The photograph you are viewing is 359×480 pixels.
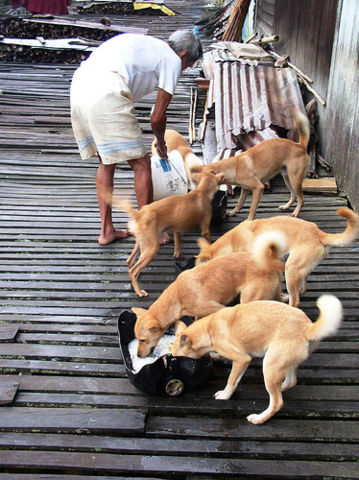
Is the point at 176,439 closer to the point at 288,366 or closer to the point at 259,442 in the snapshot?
the point at 259,442

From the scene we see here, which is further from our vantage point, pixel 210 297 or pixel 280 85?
pixel 280 85

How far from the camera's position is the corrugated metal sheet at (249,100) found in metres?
6.38

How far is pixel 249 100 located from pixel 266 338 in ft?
17.4

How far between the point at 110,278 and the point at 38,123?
564 cm

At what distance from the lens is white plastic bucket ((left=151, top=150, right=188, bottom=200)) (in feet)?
16.3

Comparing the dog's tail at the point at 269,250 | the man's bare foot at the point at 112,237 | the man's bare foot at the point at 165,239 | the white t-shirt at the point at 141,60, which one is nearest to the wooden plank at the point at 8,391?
the dog's tail at the point at 269,250

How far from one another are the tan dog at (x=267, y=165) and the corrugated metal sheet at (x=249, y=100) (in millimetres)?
1149

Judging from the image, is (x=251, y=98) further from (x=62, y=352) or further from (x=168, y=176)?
(x=62, y=352)

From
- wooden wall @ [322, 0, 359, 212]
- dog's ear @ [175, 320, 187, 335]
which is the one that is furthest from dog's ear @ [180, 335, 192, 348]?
wooden wall @ [322, 0, 359, 212]

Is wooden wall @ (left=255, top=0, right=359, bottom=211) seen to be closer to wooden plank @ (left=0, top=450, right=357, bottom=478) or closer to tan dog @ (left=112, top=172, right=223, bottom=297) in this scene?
tan dog @ (left=112, top=172, right=223, bottom=297)

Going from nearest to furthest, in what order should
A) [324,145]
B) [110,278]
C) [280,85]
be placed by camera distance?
[110,278]
[324,145]
[280,85]

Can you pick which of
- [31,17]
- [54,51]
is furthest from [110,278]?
[31,17]

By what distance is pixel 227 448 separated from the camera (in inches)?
96.7

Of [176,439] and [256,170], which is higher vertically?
[256,170]
